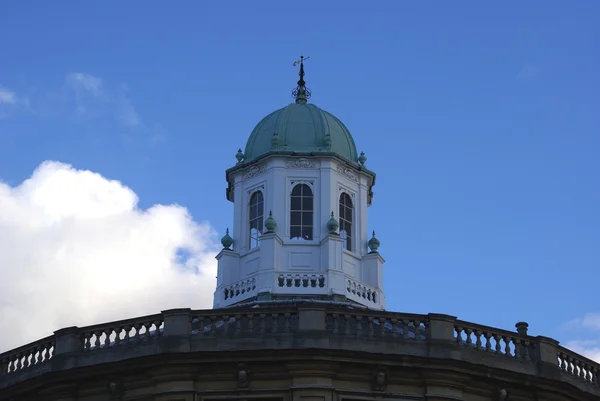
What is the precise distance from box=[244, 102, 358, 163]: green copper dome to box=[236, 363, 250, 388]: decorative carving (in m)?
14.5

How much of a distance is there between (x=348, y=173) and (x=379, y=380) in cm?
1506

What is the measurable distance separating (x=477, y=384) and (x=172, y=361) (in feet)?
26.8

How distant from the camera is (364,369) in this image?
35469 mm

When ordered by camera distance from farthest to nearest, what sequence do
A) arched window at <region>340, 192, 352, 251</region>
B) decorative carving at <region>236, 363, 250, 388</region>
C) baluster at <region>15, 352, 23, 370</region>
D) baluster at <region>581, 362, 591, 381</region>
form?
arched window at <region>340, 192, 352, 251</region> → baluster at <region>581, 362, 591, 381</region> → baluster at <region>15, 352, 23, 370</region> → decorative carving at <region>236, 363, 250, 388</region>

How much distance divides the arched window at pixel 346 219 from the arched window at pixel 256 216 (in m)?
2.90

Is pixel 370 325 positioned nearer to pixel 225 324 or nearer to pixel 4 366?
pixel 225 324

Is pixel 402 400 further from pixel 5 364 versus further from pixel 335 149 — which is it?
pixel 335 149

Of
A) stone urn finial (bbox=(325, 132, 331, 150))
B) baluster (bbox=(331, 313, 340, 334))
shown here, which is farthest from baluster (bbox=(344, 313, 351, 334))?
stone urn finial (bbox=(325, 132, 331, 150))

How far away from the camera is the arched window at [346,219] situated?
4866 cm

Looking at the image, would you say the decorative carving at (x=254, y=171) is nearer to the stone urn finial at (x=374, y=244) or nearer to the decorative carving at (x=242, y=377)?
the stone urn finial at (x=374, y=244)

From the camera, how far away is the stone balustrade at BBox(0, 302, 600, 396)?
1407 inches

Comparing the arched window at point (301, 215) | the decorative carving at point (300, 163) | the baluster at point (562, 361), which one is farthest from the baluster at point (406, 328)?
the decorative carving at point (300, 163)

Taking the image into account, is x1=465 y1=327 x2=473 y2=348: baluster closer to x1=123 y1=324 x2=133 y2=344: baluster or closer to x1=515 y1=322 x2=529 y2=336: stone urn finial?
x1=515 y1=322 x2=529 y2=336: stone urn finial

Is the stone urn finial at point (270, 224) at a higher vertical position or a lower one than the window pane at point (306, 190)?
lower
